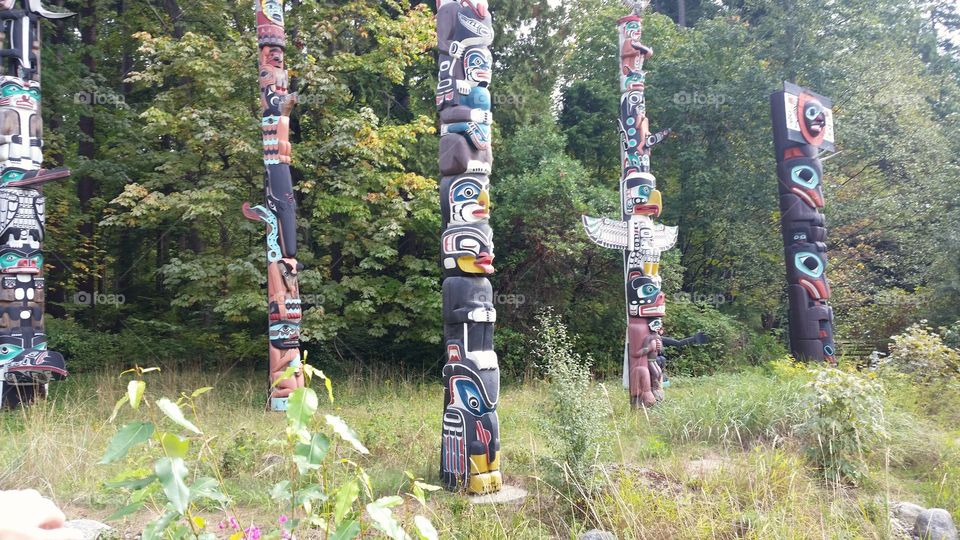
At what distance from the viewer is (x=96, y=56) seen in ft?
39.7

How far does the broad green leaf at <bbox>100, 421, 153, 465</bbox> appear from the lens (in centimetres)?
162

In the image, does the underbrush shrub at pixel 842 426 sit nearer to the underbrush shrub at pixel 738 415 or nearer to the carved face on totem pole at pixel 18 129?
the underbrush shrub at pixel 738 415

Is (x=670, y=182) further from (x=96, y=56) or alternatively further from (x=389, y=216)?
(x=96, y=56)

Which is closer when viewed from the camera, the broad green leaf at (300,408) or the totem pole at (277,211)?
the broad green leaf at (300,408)

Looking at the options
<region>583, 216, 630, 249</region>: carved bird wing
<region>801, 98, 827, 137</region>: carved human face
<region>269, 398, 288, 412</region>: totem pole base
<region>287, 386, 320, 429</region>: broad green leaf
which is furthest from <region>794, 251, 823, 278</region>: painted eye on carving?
<region>287, 386, 320, 429</region>: broad green leaf

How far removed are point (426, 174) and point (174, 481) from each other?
1085 centimetres

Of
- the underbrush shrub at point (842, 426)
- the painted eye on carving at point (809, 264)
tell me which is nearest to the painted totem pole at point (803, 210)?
the painted eye on carving at point (809, 264)

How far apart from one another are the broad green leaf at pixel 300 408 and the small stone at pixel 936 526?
4.11 meters

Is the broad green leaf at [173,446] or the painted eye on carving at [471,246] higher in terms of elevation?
the painted eye on carving at [471,246]

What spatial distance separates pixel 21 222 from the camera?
23.8 feet

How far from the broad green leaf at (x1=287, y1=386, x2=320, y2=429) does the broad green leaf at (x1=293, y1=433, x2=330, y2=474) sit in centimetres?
9

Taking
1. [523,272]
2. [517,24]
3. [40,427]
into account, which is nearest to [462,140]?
[40,427]

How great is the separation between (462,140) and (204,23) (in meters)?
9.41

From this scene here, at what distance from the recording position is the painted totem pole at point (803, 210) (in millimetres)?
9266
